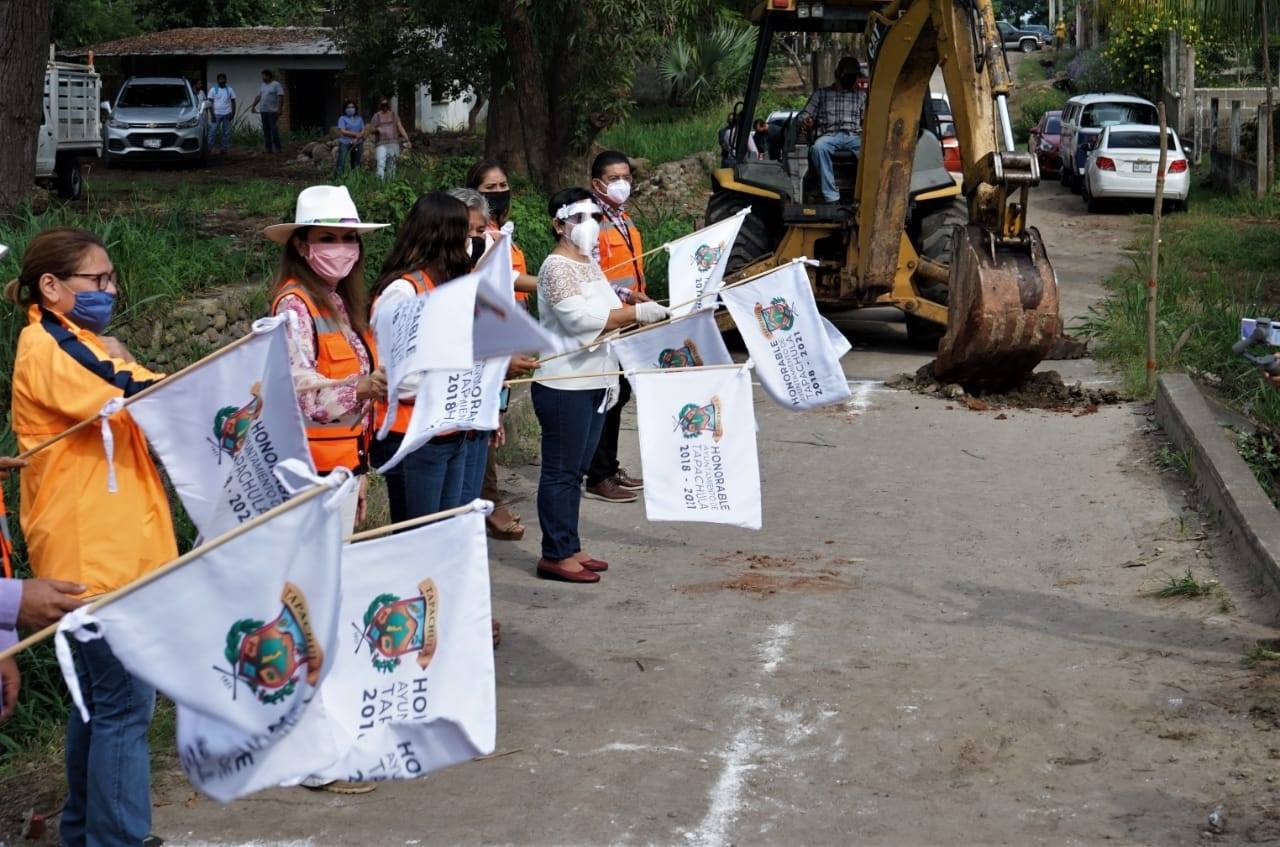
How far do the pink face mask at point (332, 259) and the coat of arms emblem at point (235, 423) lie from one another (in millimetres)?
1010

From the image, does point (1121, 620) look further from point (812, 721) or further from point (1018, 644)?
point (812, 721)

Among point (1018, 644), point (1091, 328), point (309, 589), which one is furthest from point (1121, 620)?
point (1091, 328)

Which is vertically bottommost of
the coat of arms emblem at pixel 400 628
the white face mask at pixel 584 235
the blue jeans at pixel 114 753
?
the blue jeans at pixel 114 753

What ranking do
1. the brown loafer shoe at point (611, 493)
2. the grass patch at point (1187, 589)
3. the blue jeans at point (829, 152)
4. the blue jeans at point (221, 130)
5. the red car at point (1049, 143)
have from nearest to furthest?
the grass patch at point (1187, 589)
the brown loafer shoe at point (611, 493)
the blue jeans at point (829, 152)
the red car at point (1049, 143)
the blue jeans at point (221, 130)

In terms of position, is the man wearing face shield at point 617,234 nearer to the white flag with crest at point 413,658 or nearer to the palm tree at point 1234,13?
the white flag with crest at point 413,658

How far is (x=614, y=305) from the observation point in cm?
751

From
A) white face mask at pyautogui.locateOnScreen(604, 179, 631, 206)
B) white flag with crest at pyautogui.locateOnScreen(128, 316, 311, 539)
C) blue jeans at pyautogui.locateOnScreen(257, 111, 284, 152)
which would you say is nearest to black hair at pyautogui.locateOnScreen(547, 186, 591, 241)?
white face mask at pyautogui.locateOnScreen(604, 179, 631, 206)

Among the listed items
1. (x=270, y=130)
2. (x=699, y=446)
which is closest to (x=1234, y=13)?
(x=699, y=446)

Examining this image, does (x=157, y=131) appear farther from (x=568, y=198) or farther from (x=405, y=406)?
(x=405, y=406)

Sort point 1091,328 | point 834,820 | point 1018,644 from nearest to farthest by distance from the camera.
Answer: point 834,820 < point 1018,644 < point 1091,328

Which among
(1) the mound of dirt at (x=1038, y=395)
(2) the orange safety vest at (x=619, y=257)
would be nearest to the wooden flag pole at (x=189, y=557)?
(2) the orange safety vest at (x=619, y=257)

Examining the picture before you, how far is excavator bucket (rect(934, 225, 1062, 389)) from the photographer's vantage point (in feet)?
34.9

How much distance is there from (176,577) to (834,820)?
232cm

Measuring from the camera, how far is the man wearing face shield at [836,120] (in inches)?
552
